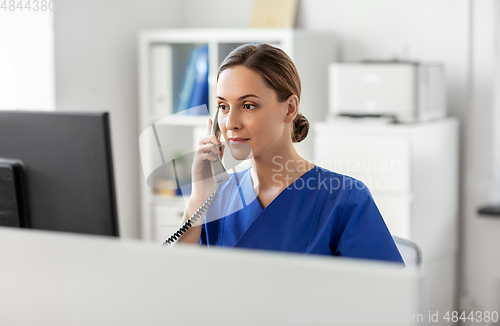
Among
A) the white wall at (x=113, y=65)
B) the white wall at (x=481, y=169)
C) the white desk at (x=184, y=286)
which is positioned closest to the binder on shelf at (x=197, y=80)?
the white wall at (x=113, y=65)

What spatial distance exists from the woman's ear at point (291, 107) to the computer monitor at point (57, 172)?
0.44 metres

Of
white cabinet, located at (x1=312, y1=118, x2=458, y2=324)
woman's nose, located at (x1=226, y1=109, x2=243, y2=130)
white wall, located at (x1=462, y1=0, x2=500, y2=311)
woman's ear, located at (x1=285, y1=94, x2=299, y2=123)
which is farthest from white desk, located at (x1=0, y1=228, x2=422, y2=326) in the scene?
white wall, located at (x1=462, y1=0, x2=500, y2=311)

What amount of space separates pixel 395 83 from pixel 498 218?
36.0 inches

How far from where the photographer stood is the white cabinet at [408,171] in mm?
2475

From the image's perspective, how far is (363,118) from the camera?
2592 mm

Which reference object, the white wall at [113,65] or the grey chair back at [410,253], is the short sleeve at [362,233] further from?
the white wall at [113,65]

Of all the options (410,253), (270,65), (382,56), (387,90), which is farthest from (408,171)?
(270,65)

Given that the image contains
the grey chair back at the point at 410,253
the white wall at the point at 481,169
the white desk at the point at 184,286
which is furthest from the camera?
the white wall at the point at 481,169

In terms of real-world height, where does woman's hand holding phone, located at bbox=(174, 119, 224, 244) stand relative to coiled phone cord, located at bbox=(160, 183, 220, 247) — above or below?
above

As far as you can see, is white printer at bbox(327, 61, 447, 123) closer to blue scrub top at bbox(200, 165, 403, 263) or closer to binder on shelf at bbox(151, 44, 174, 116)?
binder on shelf at bbox(151, 44, 174, 116)

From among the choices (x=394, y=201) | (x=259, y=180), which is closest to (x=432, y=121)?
(x=394, y=201)

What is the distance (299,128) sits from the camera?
1307 millimetres

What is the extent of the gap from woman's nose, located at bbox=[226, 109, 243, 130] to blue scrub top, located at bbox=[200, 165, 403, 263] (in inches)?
6.8

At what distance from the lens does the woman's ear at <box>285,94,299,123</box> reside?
3.95ft
